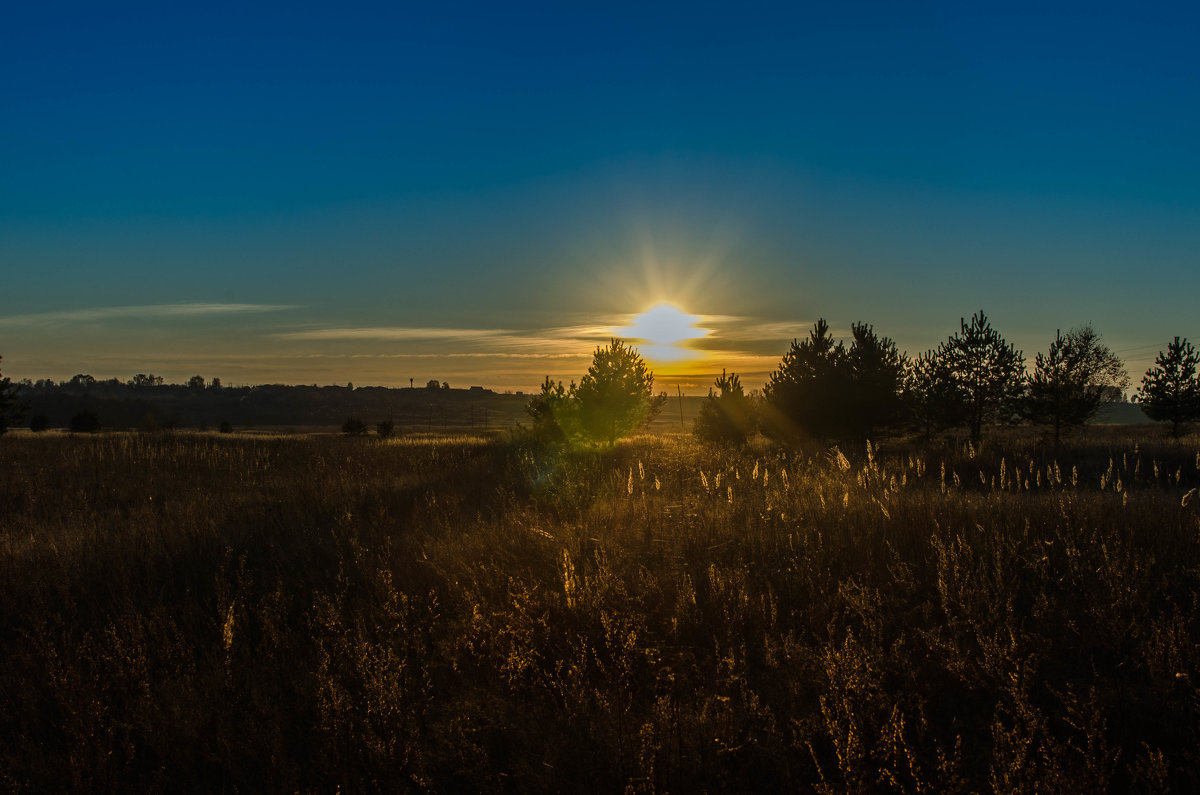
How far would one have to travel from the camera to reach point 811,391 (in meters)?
23.2

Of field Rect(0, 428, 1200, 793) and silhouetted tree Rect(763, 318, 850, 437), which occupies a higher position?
silhouetted tree Rect(763, 318, 850, 437)

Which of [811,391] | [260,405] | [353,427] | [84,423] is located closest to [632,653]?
[811,391]

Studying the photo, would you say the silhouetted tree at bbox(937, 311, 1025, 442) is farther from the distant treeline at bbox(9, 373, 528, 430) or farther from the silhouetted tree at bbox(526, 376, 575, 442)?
the distant treeline at bbox(9, 373, 528, 430)

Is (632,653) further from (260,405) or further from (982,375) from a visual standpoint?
(260,405)

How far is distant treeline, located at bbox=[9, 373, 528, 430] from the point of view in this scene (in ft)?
304

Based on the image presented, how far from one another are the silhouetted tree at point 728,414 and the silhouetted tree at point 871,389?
5.38 metres

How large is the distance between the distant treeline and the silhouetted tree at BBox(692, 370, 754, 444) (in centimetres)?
5724

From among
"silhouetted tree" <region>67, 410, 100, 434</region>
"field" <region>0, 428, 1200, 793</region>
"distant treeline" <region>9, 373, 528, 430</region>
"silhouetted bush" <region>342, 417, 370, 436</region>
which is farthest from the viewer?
"distant treeline" <region>9, 373, 528, 430</region>

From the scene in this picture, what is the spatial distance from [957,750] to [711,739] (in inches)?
44.8

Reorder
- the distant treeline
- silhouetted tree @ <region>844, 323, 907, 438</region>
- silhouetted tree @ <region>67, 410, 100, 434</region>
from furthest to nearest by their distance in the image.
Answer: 1. the distant treeline
2. silhouetted tree @ <region>67, 410, 100, 434</region>
3. silhouetted tree @ <region>844, 323, 907, 438</region>

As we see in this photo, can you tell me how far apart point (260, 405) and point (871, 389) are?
112766 millimetres

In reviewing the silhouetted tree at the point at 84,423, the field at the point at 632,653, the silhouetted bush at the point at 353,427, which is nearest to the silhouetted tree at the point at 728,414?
the field at the point at 632,653

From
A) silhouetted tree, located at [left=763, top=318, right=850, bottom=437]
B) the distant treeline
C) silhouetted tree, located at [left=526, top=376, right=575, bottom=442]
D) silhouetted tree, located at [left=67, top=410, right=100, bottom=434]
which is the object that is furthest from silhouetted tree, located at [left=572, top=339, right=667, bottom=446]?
the distant treeline

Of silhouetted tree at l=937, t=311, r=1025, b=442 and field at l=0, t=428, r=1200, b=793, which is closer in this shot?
field at l=0, t=428, r=1200, b=793
